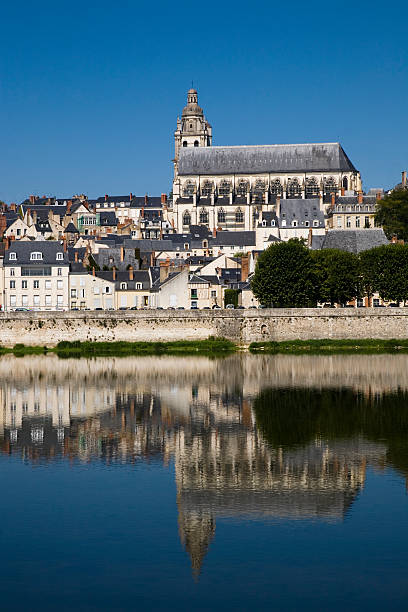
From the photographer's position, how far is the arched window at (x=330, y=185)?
101812mm

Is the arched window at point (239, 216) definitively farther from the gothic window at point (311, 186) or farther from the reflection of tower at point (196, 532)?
the reflection of tower at point (196, 532)

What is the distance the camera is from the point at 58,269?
56.1 m

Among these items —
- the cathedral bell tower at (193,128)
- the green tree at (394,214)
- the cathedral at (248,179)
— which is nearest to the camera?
the green tree at (394,214)

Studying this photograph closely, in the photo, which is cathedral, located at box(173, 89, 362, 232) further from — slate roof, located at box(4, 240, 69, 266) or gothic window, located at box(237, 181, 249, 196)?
slate roof, located at box(4, 240, 69, 266)

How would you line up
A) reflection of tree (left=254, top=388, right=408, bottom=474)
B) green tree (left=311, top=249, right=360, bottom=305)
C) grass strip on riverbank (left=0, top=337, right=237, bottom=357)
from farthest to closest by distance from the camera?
1. green tree (left=311, top=249, right=360, bottom=305)
2. grass strip on riverbank (left=0, top=337, right=237, bottom=357)
3. reflection of tree (left=254, top=388, right=408, bottom=474)

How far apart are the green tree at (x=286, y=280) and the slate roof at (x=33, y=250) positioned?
37.3 ft

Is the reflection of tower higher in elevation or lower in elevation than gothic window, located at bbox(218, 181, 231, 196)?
lower

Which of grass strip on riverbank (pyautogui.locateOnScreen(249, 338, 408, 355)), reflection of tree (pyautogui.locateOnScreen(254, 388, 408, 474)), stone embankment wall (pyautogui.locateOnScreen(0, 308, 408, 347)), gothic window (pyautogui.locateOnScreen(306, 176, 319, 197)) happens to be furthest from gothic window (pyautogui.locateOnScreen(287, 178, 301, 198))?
reflection of tree (pyautogui.locateOnScreen(254, 388, 408, 474))

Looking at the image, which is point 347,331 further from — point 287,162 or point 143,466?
point 287,162

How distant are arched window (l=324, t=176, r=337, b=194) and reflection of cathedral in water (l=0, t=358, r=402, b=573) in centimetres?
6718

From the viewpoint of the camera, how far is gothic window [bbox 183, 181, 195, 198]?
340 feet

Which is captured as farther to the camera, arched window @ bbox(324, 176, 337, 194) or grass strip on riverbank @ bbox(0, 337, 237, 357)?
arched window @ bbox(324, 176, 337, 194)

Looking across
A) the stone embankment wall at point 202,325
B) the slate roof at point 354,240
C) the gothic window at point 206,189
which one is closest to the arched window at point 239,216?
the gothic window at point 206,189

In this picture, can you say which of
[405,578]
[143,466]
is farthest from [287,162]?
[405,578]
